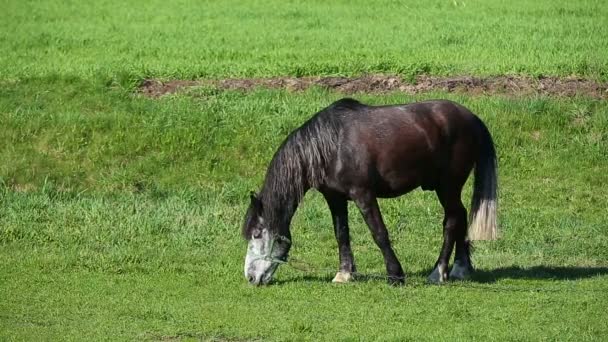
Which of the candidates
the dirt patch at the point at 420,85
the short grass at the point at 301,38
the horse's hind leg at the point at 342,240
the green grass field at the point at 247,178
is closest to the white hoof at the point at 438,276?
the green grass field at the point at 247,178

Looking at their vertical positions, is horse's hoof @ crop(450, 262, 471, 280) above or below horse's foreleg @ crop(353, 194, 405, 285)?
below

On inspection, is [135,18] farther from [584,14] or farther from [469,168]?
[469,168]

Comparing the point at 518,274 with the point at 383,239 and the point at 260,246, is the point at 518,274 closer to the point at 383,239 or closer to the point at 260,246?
the point at 383,239

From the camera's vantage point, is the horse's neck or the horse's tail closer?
the horse's neck

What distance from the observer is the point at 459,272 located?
1248 cm

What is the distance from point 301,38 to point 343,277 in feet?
42.6

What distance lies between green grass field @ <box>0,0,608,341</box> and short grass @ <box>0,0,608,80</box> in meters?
0.09

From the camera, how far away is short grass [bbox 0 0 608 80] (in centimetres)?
2117

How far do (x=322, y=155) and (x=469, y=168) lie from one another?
157 centimetres

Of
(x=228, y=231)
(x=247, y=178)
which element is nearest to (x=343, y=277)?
(x=228, y=231)

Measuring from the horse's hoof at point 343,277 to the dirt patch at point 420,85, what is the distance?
7191 millimetres

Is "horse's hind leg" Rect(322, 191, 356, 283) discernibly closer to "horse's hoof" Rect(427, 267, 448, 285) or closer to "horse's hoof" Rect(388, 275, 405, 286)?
"horse's hoof" Rect(388, 275, 405, 286)

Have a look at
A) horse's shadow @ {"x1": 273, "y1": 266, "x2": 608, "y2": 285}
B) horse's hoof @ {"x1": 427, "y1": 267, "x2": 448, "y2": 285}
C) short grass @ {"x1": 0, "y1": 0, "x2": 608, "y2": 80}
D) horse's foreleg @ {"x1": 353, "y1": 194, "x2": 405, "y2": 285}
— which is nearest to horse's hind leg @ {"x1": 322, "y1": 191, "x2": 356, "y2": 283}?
horse's shadow @ {"x1": 273, "y1": 266, "x2": 608, "y2": 285}

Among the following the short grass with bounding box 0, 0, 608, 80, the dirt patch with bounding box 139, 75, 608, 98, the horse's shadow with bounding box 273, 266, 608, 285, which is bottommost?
the horse's shadow with bounding box 273, 266, 608, 285
